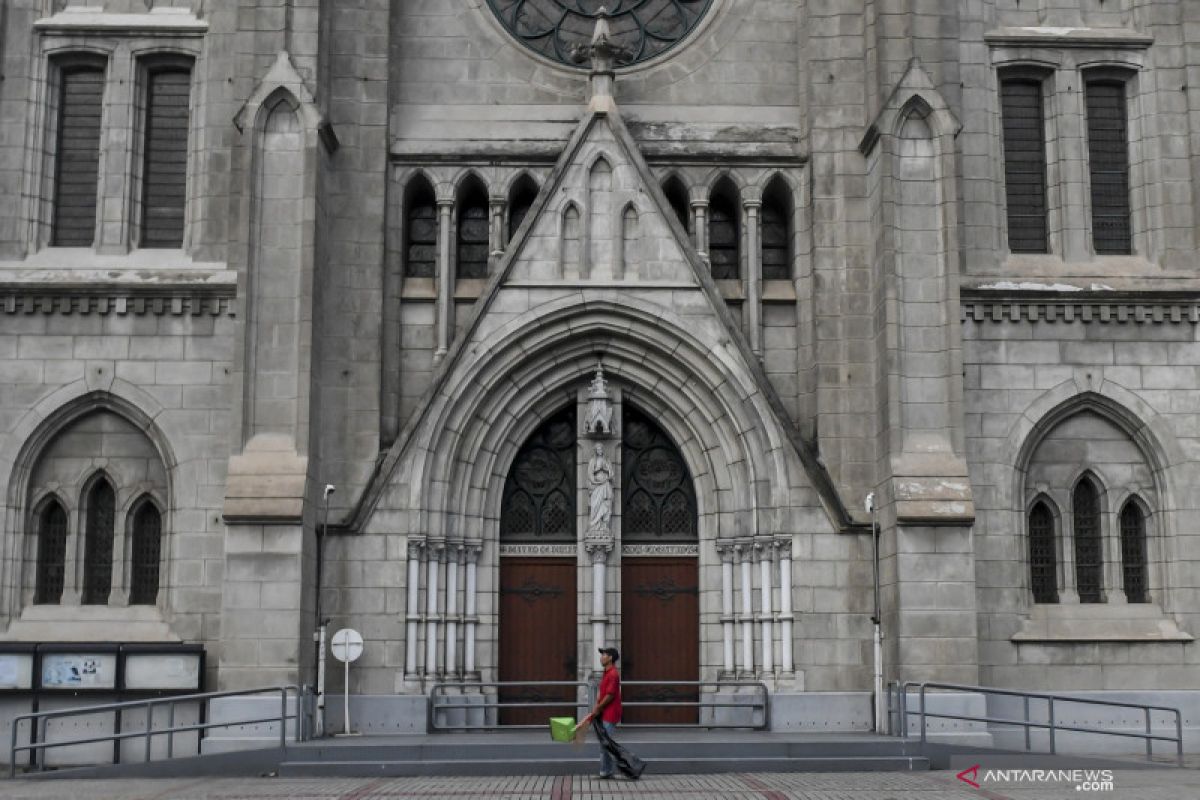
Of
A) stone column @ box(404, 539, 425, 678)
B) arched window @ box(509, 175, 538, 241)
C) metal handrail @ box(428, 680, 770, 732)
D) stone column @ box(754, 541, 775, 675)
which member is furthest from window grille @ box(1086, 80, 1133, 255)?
stone column @ box(404, 539, 425, 678)

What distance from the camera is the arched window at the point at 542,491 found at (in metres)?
23.8

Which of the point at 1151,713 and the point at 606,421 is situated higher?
the point at 606,421

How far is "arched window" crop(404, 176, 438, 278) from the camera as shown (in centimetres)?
2434

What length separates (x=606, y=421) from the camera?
23375 millimetres

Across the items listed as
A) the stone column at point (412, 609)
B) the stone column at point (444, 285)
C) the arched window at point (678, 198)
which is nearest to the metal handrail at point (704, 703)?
the stone column at point (412, 609)

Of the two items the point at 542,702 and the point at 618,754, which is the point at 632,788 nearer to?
the point at 618,754

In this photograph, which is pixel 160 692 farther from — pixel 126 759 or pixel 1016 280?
pixel 1016 280

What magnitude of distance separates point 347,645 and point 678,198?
28.2 feet

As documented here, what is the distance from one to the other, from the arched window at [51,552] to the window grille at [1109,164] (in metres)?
16.2

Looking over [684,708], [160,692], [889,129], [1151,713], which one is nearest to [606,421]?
[684,708]

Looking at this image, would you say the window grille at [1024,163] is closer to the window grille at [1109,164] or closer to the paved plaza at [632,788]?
the window grille at [1109,164]

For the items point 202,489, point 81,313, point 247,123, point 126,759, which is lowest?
point 126,759

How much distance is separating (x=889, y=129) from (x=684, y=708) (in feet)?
29.4

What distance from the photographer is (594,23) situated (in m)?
25.3
